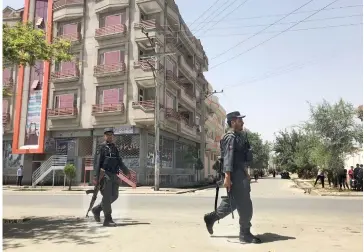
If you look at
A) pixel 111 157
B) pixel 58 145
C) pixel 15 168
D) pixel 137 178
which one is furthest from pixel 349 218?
pixel 15 168

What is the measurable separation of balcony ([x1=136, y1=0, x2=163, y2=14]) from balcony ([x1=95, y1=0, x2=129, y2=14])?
118cm

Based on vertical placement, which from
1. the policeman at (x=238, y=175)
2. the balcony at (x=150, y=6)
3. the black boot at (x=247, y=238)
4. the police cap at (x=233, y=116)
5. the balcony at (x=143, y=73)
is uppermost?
the balcony at (x=150, y=6)

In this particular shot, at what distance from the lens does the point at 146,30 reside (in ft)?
92.8

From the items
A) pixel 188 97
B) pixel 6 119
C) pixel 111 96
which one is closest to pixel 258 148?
pixel 188 97

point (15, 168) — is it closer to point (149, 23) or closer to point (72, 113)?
point (72, 113)

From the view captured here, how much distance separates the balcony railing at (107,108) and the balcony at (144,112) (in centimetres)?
103

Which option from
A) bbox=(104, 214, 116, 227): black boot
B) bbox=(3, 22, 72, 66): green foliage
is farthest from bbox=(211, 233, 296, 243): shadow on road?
bbox=(3, 22, 72, 66): green foliage

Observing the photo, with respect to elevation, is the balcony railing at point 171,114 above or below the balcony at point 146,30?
below

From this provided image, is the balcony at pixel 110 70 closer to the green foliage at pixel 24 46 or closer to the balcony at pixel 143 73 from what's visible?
the balcony at pixel 143 73

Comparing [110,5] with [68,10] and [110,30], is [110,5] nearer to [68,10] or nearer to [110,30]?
[110,30]

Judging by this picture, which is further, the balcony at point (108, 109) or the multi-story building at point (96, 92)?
the multi-story building at point (96, 92)

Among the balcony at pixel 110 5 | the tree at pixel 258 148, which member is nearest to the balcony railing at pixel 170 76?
the balcony at pixel 110 5

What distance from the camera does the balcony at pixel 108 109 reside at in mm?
28078

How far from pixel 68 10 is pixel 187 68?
12.7 m
